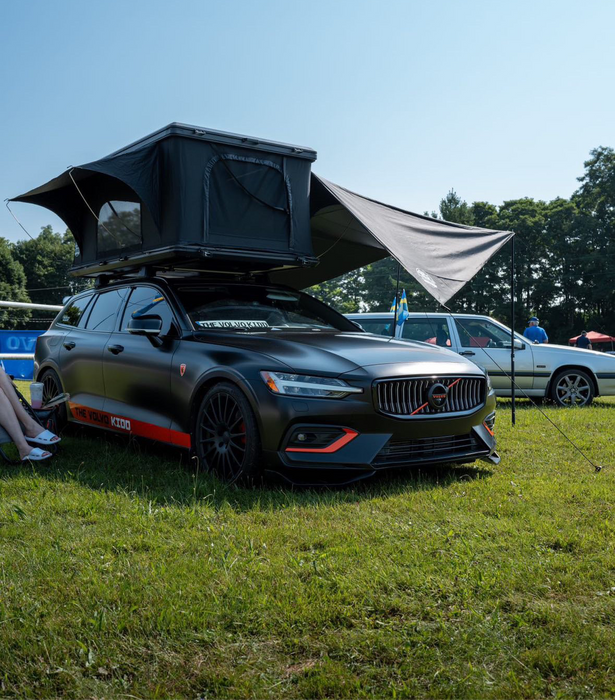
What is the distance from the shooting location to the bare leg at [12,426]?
18.9 ft

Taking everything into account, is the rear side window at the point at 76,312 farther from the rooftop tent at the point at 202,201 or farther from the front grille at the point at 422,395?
the front grille at the point at 422,395

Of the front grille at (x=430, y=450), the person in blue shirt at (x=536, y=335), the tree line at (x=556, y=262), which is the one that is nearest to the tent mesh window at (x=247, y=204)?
the front grille at (x=430, y=450)

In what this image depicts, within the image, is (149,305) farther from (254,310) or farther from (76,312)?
(76,312)

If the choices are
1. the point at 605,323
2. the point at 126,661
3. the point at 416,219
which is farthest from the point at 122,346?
the point at 605,323

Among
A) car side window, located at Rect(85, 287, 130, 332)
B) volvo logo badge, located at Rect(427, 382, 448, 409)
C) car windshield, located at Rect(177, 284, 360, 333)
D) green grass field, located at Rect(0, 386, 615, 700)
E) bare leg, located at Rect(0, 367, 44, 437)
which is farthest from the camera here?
car side window, located at Rect(85, 287, 130, 332)

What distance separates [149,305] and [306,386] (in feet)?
7.27

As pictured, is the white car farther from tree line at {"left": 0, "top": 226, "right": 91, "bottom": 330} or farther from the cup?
tree line at {"left": 0, "top": 226, "right": 91, "bottom": 330}

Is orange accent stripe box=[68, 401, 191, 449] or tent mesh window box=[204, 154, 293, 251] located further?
tent mesh window box=[204, 154, 293, 251]

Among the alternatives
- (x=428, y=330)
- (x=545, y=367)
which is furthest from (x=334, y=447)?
(x=545, y=367)

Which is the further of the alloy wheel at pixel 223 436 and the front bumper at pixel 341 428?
the alloy wheel at pixel 223 436

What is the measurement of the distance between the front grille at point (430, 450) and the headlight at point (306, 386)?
488 millimetres

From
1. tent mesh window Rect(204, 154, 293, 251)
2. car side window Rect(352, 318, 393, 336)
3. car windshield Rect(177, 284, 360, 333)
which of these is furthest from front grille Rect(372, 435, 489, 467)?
car side window Rect(352, 318, 393, 336)

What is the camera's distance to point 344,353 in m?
5.23

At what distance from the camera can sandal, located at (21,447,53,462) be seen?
572cm
